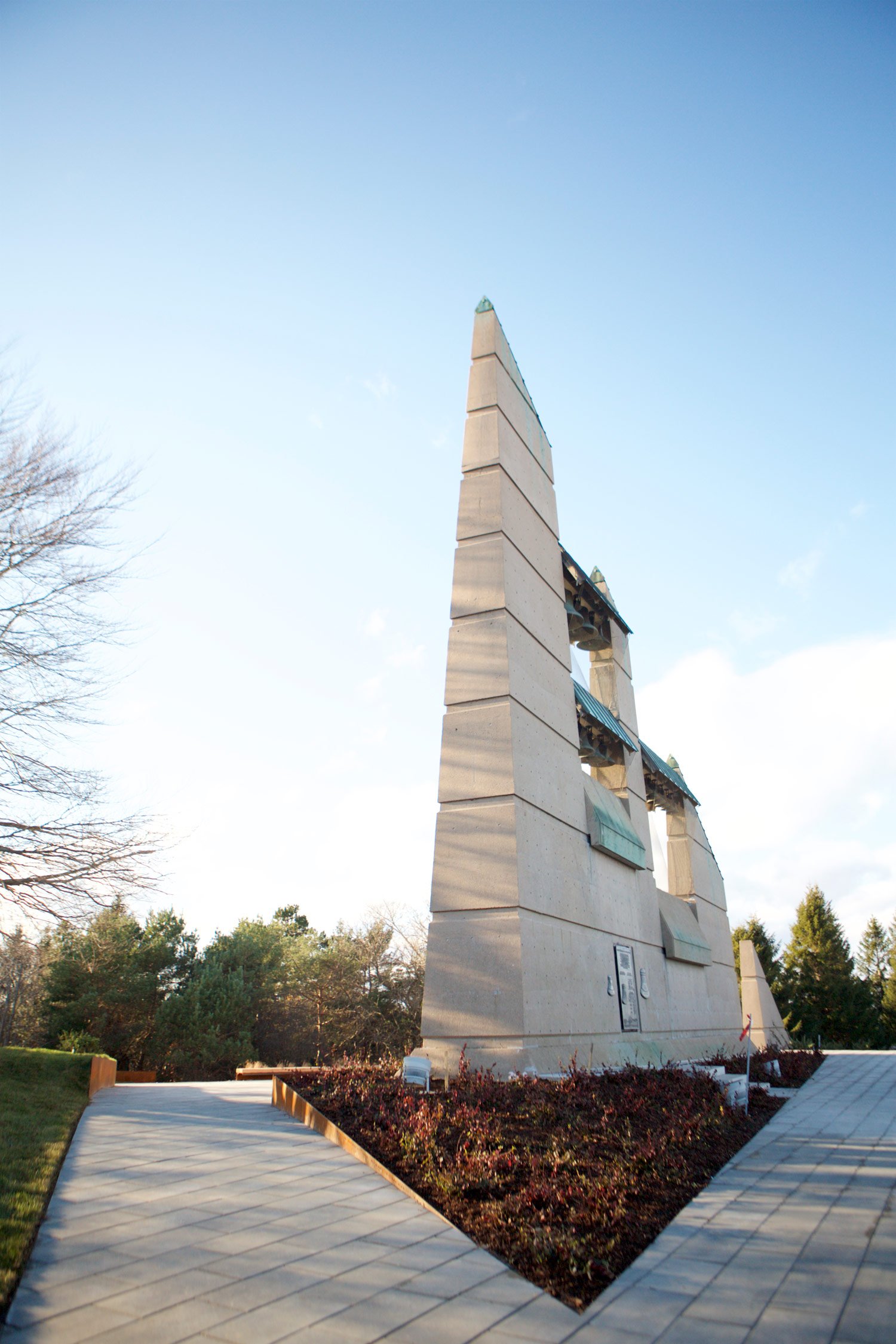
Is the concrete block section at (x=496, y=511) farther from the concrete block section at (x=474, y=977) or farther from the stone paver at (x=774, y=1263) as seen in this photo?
the stone paver at (x=774, y=1263)

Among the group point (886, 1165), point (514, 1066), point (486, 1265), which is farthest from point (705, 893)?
point (486, 1265)

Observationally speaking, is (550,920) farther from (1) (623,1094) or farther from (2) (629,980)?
(2) (629,980)

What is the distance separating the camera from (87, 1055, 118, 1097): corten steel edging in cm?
1159

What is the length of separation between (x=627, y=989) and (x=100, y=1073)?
925 cm

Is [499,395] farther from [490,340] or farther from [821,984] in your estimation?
[821,984]

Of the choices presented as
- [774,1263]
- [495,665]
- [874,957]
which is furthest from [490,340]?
[874,957]

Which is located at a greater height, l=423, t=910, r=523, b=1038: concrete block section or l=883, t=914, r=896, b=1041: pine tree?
l=883, t=914, r=896, b=1041: pine tree

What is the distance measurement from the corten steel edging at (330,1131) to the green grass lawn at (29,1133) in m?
2.37

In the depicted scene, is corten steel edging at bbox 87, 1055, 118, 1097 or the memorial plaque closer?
corten steel edging at bbox 87, 1055, 118, 1097

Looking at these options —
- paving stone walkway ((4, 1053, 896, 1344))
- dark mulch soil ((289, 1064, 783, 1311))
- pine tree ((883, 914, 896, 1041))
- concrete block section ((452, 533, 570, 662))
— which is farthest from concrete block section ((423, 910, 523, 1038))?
pine tree ((883, 914, 896, 1041))

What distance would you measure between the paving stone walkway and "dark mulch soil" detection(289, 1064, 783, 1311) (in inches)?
6.7

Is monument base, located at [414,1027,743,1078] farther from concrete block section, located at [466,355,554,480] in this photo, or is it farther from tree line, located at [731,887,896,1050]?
tree line, located at [731,887,896,1050]

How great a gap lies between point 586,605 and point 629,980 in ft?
28.3

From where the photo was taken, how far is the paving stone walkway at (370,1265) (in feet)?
11.2
